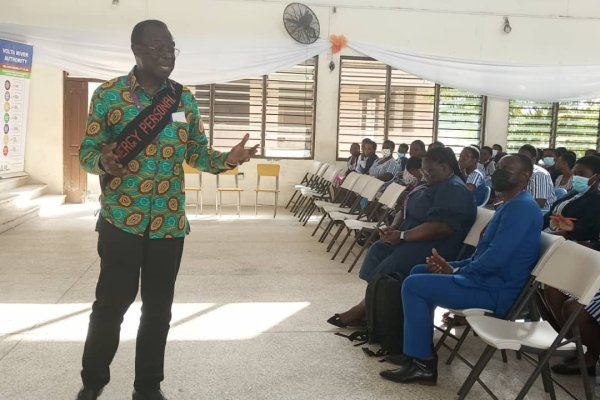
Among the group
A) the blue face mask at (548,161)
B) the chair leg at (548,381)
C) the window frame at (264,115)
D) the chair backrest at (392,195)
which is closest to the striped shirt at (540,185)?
the chair backrest at (392,195)

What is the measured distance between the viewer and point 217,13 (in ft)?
31.9

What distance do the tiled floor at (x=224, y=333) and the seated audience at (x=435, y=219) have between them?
0.60m

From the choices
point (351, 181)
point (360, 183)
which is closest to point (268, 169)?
point (351, 181)

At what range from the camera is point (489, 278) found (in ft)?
10.0

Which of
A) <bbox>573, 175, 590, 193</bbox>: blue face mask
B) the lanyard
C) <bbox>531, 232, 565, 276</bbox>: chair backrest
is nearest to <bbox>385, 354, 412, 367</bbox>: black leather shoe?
<bbox>531, 232, 565, 276</bbox>: chair backrest

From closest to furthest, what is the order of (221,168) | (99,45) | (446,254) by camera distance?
1. (221,168)
2. (446,254)
3. (99,45)

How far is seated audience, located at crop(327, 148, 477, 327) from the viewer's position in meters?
3.71

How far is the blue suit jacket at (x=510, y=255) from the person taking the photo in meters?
2.98

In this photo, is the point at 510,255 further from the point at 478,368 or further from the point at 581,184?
the point at 581,184

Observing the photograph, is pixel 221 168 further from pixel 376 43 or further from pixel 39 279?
pixel 376 43

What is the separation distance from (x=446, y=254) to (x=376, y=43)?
6.93 m

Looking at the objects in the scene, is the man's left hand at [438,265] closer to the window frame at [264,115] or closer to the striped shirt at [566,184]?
the striped shirt at [566,184]

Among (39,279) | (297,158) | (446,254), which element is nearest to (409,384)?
(446,254)

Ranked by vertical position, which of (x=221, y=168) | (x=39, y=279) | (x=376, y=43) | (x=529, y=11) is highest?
(x=529, y=11)
